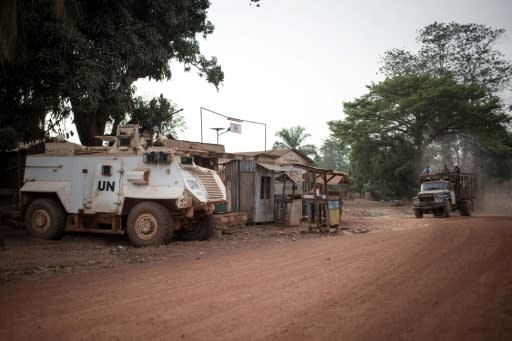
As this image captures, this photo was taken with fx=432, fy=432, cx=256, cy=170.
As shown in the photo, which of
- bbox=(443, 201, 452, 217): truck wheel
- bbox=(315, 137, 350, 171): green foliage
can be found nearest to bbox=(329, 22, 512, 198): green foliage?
bbox=(443, 201, 452, 217): truck wheel

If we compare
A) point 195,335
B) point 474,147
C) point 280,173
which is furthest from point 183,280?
point 474,147

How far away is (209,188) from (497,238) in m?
7.48

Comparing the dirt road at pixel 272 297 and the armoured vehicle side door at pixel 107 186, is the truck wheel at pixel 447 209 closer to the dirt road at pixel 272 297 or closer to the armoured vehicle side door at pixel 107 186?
the dirt road at pixel 272 297

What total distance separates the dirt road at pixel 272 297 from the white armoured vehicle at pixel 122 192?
1893 mm

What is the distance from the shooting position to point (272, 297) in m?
5.28

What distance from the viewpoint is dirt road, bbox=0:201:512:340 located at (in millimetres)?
4062

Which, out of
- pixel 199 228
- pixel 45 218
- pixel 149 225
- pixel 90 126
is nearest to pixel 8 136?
pixel 45 218

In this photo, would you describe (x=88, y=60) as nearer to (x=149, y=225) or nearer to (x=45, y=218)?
(x=45, y=218)

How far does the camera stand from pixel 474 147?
124ft

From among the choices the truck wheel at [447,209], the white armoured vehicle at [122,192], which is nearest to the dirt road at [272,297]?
the white armoured vehicle at [122,192]

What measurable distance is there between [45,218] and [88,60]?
460cm

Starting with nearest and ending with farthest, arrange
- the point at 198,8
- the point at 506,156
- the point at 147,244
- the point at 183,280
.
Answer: the point at 183,280 → the point at 147,244 → the point at 198,8 → the point at 506,156

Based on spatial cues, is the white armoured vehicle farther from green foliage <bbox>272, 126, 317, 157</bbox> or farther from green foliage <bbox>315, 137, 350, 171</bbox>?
green foliage <bbox>315, 137, 350, 171</bbox>

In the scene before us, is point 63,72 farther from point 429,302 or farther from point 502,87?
point 502,87
